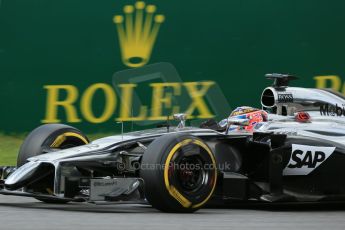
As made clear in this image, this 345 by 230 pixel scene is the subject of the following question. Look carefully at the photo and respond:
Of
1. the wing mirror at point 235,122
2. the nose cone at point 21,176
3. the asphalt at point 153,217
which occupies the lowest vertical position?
the asphalt at point 153,217

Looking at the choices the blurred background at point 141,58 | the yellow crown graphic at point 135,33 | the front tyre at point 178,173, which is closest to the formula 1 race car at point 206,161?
the front tyre at point 178,173

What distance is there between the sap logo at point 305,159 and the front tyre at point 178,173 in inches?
35.8

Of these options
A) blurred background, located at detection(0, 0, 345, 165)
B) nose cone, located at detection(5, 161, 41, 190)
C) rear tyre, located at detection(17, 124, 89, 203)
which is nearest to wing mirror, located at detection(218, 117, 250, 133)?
rear tyre, located at detection(17, 124, 89, 203)

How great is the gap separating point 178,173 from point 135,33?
5243 mm

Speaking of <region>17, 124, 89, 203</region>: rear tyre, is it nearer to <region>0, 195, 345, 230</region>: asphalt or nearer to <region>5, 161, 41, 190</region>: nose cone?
<region>0, 195, 345, 230</region>: asphalt

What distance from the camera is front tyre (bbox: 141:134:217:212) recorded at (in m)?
6.78

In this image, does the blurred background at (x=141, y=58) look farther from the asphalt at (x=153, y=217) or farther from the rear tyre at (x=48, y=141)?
the asphalt at (x=153, y=217)

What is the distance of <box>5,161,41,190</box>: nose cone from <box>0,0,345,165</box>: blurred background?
4.18m

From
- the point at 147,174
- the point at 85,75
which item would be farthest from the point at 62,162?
the point at 85,75

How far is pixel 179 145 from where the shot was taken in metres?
6.94

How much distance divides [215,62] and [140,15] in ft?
4.04

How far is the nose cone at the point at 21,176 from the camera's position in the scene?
714cm

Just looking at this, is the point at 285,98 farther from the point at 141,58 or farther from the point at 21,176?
the point at 141,58

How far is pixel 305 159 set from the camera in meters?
7.68
